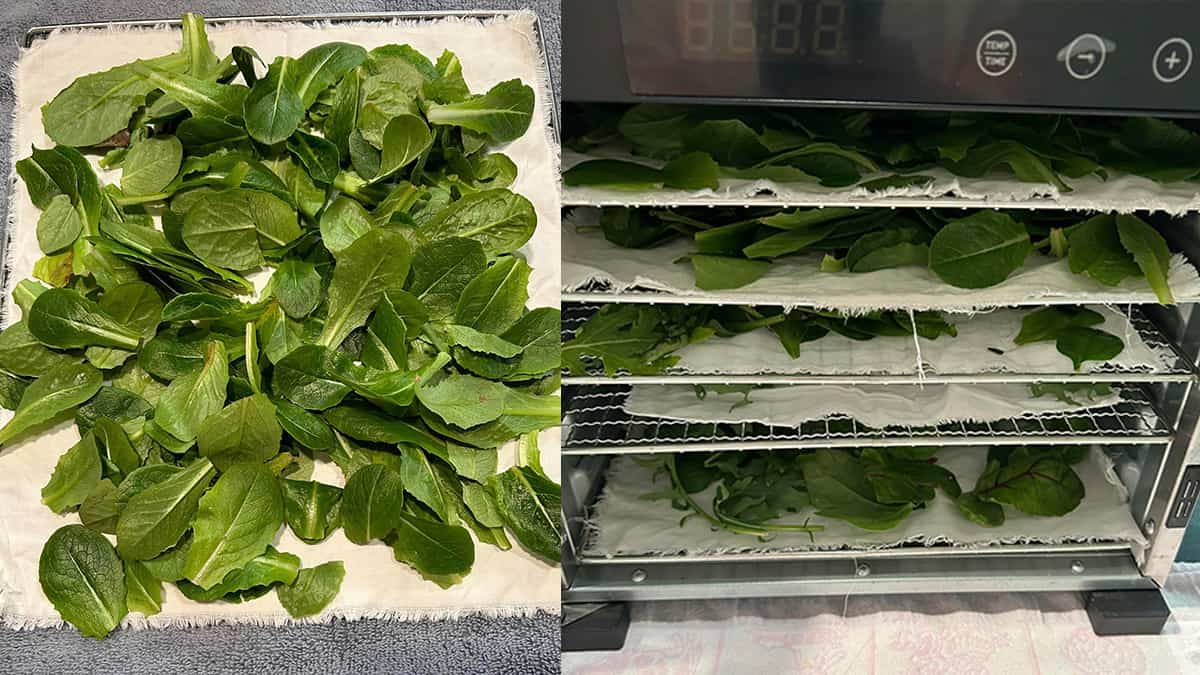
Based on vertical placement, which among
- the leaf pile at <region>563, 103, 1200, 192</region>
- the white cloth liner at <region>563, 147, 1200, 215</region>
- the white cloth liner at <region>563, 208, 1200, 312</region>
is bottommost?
the white cloth liner at <region>563, 208, 1200, 312</region>

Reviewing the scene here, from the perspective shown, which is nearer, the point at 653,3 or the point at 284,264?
the point at 653,3

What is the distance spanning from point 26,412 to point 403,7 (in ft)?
1.77

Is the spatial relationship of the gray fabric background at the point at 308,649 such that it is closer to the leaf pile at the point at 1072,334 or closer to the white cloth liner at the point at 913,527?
the white cloth liner at the point at 913,527

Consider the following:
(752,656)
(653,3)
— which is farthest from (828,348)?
(653,3)

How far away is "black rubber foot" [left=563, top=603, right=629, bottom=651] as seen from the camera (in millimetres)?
955

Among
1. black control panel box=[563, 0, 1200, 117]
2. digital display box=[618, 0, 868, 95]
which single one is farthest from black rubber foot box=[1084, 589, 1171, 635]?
digital display box=[618, 0, 868, 95]

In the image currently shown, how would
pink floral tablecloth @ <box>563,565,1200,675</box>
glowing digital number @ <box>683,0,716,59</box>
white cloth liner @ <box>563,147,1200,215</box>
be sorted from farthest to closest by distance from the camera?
pink floral tablecloth @ <box>563,565,1200,675</box> → white cloth liner @ <box>563,147,1200,215</box> → glowing digital number @ <box>683,0,716,59</box>

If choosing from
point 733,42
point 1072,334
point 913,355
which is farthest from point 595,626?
point 733,42

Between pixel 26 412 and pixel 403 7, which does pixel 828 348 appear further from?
pixel 26 412

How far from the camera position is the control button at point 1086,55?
1.58 feet

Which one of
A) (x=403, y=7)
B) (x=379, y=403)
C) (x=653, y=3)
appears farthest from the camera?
(x=403, y=7)

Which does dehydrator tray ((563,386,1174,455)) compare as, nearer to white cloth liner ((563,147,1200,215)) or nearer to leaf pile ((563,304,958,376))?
leaf pile ((563,304,958,376))

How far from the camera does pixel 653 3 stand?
0.45 metres

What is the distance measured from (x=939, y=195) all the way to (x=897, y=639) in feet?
1.63
